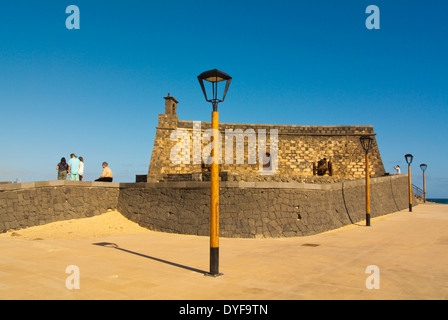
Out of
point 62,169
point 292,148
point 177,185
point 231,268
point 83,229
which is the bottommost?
point 83,229

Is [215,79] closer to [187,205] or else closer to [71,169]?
[187,205]

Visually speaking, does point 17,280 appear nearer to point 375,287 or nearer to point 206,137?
point 375,287

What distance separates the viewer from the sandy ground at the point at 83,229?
11.9 meters

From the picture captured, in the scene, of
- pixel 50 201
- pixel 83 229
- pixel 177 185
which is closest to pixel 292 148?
pixel 177 185

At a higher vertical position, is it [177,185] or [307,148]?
[307,148]

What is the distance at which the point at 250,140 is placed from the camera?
2891 cm

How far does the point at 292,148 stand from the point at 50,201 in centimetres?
2030

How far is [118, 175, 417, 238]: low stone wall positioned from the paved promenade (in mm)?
948

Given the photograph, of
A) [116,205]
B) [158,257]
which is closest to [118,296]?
[158,257]

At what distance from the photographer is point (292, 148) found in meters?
29.2

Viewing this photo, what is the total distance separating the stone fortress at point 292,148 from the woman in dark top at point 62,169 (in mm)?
11545

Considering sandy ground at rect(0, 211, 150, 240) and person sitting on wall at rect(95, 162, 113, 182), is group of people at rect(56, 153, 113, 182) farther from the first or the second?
sandy ground at rect(0, 211, 150, 240)

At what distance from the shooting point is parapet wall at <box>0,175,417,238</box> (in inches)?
492

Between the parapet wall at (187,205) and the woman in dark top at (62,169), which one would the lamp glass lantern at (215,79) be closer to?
the parapet wall at (187,205)
